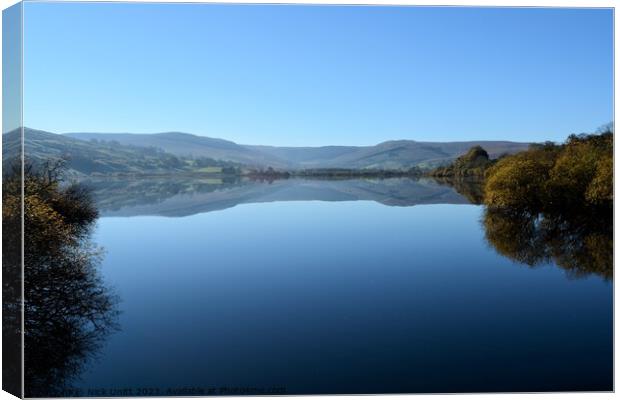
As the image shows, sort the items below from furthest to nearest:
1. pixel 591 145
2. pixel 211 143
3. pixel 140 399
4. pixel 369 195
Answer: pixel 369 195, pixel 211 143, pixel 591 145, pixel 140 399

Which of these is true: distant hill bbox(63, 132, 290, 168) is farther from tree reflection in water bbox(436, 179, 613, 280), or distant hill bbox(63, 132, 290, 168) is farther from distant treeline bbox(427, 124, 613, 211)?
tree reflection in water bbox(436, 179, 613, 280)

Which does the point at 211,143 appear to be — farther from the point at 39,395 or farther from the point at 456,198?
the point at 39,395

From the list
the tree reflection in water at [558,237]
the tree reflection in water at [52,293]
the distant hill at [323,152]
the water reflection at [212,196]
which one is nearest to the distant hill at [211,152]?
the distant hill at [323,152]

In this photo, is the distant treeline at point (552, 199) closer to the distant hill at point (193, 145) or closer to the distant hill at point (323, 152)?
the distant hill at point (323, 152)

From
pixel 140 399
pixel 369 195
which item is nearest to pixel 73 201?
pixel 140 399

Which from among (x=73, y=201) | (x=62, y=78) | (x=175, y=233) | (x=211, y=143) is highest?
(x=62, y=78)

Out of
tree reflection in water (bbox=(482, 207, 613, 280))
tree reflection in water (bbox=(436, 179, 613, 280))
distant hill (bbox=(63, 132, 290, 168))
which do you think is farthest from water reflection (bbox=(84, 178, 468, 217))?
tree reflection in water (bbox=(482, 207, 613, 280))
